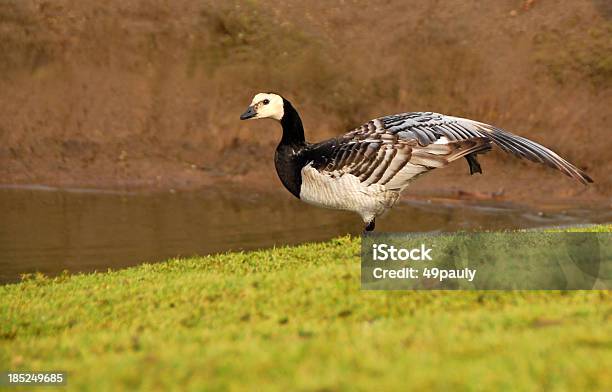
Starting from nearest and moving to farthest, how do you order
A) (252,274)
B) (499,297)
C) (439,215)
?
1. (499,297)
2. (252,274)
3. (439,215)

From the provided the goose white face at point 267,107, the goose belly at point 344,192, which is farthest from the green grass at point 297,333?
the goose white face at point 267,107

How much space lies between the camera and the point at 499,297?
899cm

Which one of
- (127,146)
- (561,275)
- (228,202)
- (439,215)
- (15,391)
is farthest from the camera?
(127,146)

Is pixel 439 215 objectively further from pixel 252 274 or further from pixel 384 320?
pixel 384 320

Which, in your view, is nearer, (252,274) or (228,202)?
(252,274)

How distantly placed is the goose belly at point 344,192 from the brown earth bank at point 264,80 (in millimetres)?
10981

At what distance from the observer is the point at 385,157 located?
10.8 metres

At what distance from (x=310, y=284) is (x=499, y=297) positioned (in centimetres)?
177

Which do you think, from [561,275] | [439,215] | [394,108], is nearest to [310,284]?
[561,275]

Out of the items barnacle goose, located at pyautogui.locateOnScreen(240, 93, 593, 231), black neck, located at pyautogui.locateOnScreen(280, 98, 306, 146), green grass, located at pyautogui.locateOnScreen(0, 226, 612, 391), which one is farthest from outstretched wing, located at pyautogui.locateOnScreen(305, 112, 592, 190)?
green grass, located at pyautogui.locateOnScreen(0, 226, 612, 391)

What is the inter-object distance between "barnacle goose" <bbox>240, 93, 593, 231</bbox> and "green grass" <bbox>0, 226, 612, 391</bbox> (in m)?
0.77

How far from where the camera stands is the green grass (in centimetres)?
595

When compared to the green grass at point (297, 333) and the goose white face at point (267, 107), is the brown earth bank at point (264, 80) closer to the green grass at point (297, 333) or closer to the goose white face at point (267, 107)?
the goose white face at point (267, 107)

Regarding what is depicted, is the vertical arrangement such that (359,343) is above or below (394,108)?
below
